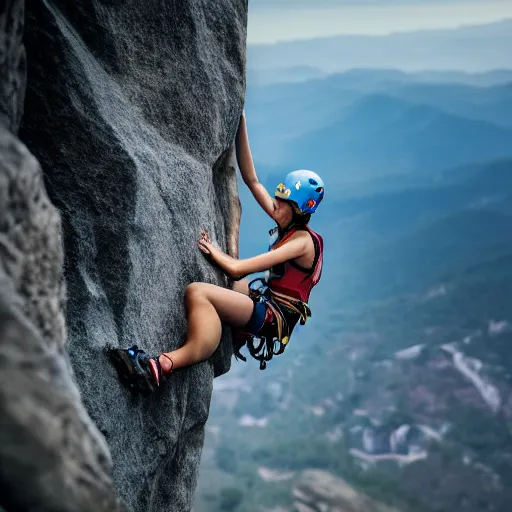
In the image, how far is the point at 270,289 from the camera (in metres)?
6.61

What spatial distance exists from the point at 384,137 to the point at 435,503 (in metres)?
107

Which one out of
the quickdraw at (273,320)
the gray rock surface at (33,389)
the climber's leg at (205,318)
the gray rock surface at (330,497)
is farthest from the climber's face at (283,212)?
the gray rock surface at (330,497)

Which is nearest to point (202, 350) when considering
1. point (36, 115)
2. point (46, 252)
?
point (36, 115)

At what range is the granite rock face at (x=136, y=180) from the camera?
4.86 metres

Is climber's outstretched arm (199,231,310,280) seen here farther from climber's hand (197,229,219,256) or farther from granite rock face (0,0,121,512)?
granite rock face (0,0,121,512)

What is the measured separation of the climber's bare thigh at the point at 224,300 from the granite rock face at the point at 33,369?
2467 mm

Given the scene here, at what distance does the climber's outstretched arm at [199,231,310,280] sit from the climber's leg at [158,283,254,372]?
0.25 metres

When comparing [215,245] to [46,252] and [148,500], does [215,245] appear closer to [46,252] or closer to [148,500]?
[148,500]

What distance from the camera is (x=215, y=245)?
267 inches

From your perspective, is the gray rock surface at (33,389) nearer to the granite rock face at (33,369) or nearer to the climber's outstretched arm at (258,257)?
the granite rock face at (33,369)

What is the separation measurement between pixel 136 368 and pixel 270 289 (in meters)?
1.91

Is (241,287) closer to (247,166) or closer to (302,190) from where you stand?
(302,190)

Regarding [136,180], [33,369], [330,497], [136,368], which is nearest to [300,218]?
[136,180]

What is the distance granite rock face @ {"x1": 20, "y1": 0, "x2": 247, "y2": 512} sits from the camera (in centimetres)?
486
